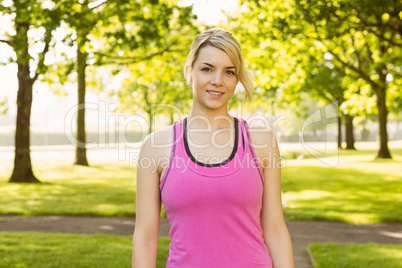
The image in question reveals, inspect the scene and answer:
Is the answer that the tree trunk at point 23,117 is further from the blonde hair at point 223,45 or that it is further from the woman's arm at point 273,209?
the woman's arm at point 273,209

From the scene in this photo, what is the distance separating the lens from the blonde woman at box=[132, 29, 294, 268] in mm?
2207

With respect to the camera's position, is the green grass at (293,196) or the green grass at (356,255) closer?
the green grass at (356,255)

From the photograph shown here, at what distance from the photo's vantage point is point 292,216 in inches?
448

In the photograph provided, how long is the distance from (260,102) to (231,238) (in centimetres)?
3872

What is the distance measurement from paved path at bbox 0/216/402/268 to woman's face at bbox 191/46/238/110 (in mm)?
6176

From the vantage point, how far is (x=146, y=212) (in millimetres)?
2334

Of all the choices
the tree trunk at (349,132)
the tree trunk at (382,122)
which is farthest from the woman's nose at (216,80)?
the tree trunk at (349,132)

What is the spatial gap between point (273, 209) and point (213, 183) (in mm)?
368

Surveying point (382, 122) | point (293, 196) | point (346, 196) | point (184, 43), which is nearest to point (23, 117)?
point (184, 43)

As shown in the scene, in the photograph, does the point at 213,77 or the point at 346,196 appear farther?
the point at 346,196

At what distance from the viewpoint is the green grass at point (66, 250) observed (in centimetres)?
712

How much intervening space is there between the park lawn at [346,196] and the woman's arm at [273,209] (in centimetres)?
904

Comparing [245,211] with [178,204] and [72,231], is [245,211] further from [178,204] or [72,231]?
[72,231]

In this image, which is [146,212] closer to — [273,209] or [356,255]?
[273,209]
